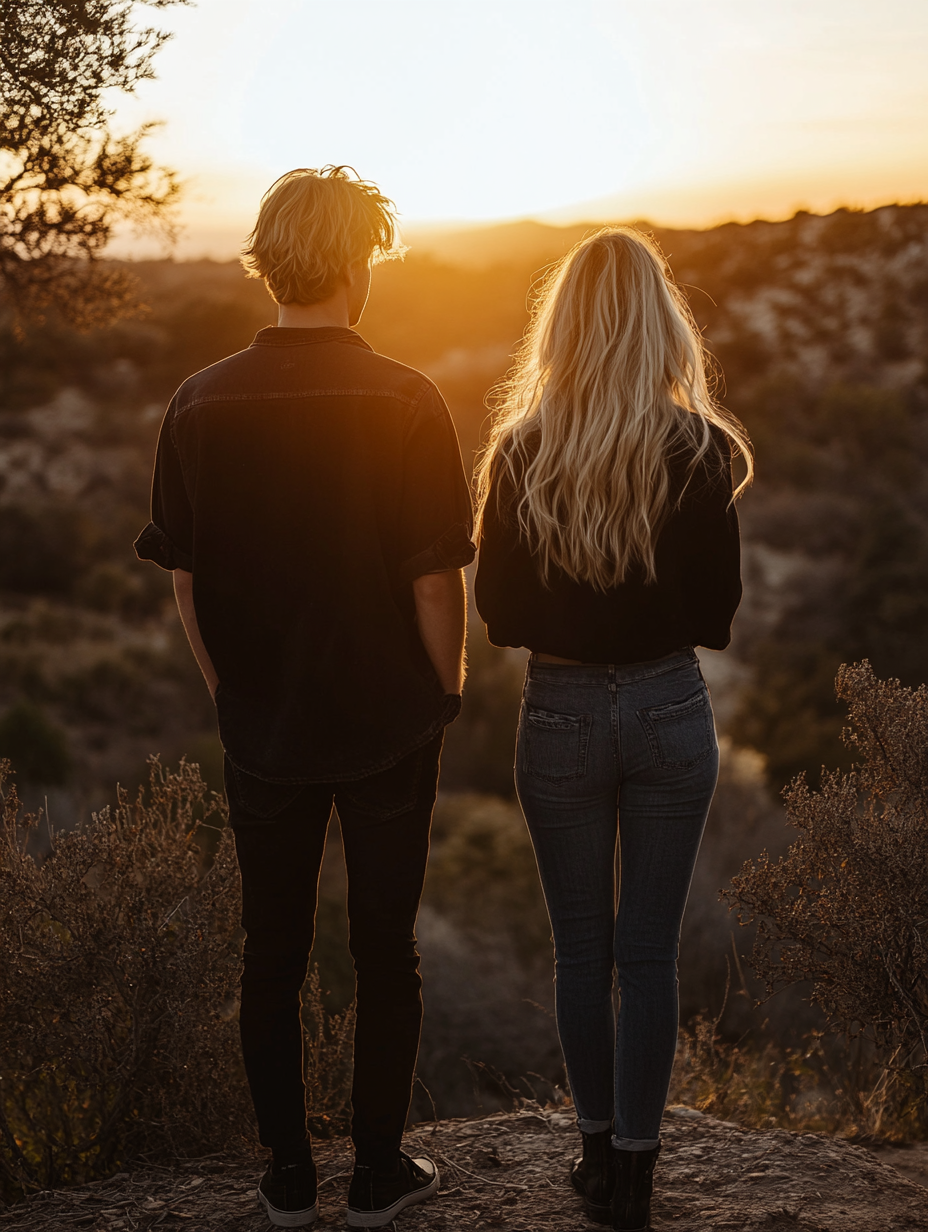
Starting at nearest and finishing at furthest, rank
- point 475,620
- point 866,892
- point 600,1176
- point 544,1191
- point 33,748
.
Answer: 1. point 600,1176
2. point 544,1191
3. point 866,892
4. point 33,748
5. point 475,620

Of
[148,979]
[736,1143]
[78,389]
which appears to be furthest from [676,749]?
[78,389]

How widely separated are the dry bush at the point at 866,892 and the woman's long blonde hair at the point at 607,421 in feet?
3.34

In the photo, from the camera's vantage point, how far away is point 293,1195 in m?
2.07

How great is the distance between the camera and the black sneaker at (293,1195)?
6.76ft

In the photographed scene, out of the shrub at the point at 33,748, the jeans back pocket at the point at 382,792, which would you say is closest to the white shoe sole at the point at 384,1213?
the jeans back pocket at the point at 382,792

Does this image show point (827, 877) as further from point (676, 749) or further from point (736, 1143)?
point (676, 749)

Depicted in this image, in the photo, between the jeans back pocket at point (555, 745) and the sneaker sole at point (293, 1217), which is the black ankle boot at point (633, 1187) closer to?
the sneaker sole at point (293, 1217)

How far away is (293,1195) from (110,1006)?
0.79 metres

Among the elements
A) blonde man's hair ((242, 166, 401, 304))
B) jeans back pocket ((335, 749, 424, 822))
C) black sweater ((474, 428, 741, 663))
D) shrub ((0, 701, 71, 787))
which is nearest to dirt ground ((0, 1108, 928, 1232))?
jeans back pocket ((335, 749, 424, 822))

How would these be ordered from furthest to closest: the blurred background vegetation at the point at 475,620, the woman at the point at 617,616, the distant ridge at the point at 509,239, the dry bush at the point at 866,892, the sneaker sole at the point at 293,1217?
the distant ridge at the point at 509,239 → the blurred background vegetation at the point at 475,620 → the dry bush at the point at 866,892 → the sneaker sole at the point at 293,1217 → the woman at the point at 617,616

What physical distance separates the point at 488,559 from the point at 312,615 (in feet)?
1.26

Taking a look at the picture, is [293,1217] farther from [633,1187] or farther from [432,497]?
[432,497]

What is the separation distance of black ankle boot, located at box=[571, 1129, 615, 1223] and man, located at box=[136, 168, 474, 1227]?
0.46 m

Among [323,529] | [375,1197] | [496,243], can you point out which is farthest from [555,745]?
[496,243]
